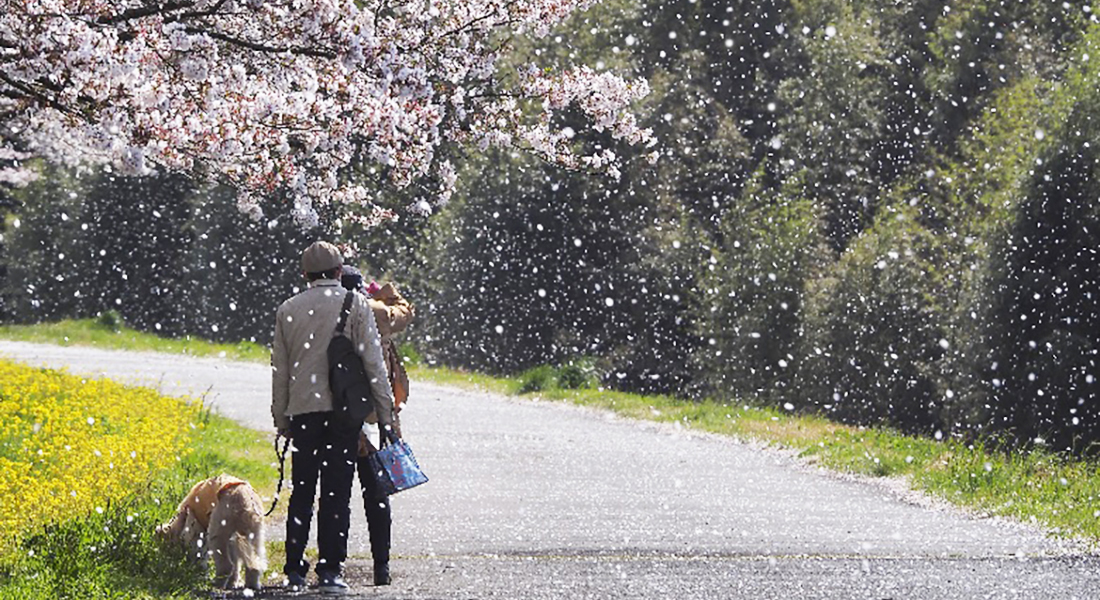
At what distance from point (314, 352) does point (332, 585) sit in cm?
125

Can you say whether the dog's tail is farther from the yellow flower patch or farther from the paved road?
the yellow flower patch

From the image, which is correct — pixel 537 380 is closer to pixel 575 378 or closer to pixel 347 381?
pixel 575 378

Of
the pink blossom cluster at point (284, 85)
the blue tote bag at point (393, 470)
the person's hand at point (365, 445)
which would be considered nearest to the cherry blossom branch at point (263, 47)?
the pink blossom cluster at point (284, 85)

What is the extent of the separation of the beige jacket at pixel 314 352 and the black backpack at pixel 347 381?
3cm

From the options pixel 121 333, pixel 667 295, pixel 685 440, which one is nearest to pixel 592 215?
pixel 667 295

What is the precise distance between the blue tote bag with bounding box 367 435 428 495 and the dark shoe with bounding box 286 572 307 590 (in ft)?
2.22

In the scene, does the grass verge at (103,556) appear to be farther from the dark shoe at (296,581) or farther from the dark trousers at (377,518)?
the dark trousers at (377,518)

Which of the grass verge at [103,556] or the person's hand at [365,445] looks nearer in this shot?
the grass verge at [103,556]

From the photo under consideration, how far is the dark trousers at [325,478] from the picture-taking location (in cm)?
933

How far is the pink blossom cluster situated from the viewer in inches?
355

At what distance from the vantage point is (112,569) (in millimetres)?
8719

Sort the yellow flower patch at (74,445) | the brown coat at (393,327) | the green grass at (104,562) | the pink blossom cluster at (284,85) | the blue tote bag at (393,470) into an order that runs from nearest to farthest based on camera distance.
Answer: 1. the green grass at (104,562)
2. the pink blossom cluster at (284,85)
3. the blue tote bag at (393,470)
4. the brown coat at (393,327)
5. the yellow flower patch at (74,445)

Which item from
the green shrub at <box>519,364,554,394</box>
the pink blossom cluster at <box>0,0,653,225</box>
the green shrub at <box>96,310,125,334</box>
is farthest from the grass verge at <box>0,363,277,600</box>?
the green shrub at <box>96,310,125,334</box>

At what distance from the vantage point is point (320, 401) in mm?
9211
